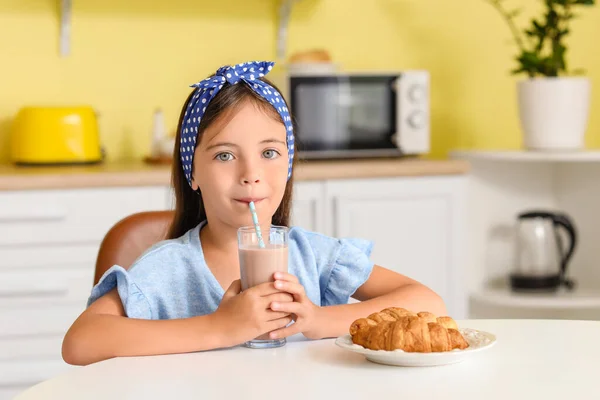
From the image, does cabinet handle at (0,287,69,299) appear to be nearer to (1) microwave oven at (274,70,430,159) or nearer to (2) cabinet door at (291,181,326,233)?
(2) cabinet door at (291,181,326,233)

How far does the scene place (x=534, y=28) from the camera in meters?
2.98

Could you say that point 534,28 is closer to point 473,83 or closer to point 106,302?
point 473,83

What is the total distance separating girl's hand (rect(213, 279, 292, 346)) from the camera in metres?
1.18

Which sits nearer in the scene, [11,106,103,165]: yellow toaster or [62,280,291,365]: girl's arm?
[62,280,291,365]: girl's arm

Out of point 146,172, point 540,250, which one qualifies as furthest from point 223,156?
point 540,250

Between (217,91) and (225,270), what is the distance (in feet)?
0.85

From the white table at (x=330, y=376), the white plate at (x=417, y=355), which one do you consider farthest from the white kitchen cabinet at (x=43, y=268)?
the white plate at (x=417, y=355)

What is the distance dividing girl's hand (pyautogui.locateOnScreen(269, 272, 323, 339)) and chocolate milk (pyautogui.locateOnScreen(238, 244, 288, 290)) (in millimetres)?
11

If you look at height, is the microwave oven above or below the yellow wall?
below

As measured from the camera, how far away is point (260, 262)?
1179 mm

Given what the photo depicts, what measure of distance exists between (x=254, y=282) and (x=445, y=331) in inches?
9.5

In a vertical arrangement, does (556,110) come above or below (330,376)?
above

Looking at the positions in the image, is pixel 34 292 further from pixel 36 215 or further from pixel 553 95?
pixel 553 95

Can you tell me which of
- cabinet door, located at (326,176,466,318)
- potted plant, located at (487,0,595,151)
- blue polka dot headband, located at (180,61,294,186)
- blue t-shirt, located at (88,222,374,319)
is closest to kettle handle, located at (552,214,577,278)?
potted plant, located at (487,0,595,151)
